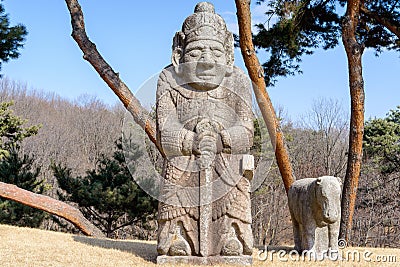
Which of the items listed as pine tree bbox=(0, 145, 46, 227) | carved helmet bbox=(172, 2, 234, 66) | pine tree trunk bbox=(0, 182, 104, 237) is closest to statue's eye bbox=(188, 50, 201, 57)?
carved helmet bbox=(172, 2, 234, 66)

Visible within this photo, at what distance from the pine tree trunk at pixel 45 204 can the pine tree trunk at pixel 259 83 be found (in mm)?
4306

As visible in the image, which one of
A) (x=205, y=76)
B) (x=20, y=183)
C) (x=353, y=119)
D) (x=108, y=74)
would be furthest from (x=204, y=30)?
(x=20, y=183)

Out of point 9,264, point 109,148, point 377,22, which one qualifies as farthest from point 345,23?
point 109,148

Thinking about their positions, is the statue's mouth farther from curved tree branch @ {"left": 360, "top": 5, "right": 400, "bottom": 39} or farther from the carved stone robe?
curved tree branch @ {"left": 360, "top": 5, "right": 400, "bottom": 39}

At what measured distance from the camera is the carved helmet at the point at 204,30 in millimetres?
4754

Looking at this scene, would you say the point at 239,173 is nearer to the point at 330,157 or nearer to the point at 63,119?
the point at 330,157

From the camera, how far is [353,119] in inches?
325

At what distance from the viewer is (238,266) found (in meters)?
4.40

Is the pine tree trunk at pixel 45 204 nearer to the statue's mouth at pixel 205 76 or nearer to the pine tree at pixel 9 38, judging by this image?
the pine tree at pixel 9 38

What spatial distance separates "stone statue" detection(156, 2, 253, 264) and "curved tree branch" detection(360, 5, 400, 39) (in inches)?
206

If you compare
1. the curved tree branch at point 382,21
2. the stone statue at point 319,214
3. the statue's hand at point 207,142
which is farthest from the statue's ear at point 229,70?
the curved tree branch at point 382,21

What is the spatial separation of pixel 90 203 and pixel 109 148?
1127 cm

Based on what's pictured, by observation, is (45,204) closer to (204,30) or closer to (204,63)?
(204,63)

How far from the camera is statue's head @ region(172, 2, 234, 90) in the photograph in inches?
185
